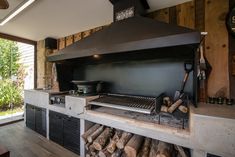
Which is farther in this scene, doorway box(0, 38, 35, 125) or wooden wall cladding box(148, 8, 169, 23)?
doorway box(0, 38, 35, 125)

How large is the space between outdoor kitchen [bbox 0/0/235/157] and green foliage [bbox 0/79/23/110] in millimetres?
1677

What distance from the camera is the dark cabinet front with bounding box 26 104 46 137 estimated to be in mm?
2701

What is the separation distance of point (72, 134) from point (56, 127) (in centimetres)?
48

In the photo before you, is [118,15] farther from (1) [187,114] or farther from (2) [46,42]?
(2) [46,42]

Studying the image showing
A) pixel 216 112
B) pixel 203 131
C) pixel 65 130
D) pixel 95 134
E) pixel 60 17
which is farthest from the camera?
pixel 60 17

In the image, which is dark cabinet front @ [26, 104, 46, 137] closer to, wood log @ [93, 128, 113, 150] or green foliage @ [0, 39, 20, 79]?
green foliage @ [0, 39, 20, 79]

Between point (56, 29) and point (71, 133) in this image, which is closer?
point (71, 133)

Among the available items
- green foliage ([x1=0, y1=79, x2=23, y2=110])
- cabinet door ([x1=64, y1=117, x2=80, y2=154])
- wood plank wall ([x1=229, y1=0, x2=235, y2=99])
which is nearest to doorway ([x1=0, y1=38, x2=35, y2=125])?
green foliage ([x1=0, y1=79, x2=23, y2=110])

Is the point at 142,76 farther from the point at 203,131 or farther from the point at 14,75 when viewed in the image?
the point at 14,75

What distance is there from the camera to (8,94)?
370 cm

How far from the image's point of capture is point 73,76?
311cm

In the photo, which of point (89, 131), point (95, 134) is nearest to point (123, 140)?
point (95, 134)

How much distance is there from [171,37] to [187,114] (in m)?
0.80

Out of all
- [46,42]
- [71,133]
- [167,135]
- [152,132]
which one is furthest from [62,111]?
[46,42]
